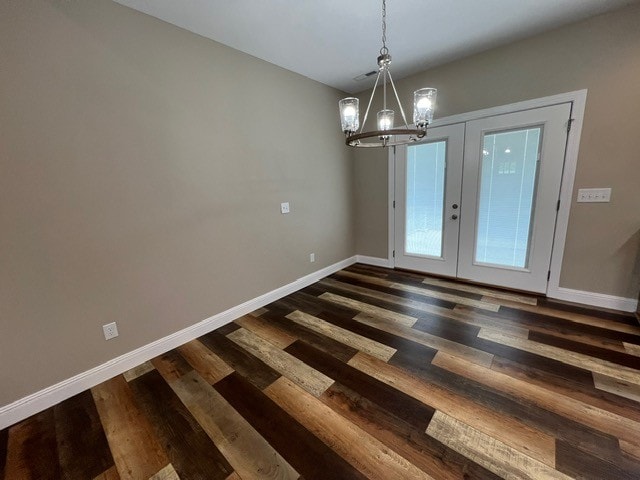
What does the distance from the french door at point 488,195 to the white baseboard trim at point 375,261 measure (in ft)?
1.41

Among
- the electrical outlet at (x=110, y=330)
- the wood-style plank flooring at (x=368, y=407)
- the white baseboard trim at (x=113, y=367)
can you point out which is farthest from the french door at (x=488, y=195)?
the electrical outlet at (x=110, y=330)

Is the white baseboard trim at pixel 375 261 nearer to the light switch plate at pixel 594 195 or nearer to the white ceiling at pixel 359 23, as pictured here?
the light switch plate at pixel 594 195

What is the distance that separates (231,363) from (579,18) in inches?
167

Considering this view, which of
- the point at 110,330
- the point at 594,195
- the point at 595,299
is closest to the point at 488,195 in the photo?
the point at 594,195

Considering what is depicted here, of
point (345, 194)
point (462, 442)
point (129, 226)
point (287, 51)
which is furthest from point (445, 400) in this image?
point (287, 51)

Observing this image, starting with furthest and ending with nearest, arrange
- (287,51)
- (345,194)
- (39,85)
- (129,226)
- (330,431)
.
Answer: (345,194), (287,51), (129,226), (39,85), (330,431)

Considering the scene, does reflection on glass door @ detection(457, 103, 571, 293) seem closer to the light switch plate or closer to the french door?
the french door

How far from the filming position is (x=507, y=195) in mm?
2910

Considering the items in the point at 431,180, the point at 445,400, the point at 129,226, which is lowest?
the point at 445,400

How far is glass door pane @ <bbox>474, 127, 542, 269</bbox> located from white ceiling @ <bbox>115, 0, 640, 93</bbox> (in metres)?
0.97

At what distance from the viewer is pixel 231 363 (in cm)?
204

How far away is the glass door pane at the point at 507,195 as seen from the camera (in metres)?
2.76

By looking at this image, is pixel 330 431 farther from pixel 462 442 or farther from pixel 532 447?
pixel 532 447

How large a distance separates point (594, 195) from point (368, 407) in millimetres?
2916
